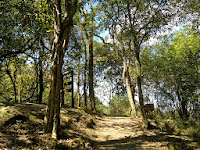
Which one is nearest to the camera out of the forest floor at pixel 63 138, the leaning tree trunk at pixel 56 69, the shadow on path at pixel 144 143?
the forest floor at pixel 63 138

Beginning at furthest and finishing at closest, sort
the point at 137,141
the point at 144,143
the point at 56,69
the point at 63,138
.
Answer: the point at 137,141
the point at 144,143
the point at 56,69
the point at 63,138

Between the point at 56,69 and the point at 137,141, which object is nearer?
the point at 56,69

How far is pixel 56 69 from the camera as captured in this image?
6.25 m

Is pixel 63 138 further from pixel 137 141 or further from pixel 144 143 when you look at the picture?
pixel 144 143

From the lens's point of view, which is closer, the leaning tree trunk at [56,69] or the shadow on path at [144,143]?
the leaning tree trunk at [56,69]

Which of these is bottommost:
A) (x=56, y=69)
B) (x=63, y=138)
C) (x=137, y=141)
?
(x=137, y=141)

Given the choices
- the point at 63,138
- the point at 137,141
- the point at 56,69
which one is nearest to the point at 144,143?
the point at 137,141

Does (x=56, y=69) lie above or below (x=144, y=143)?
above

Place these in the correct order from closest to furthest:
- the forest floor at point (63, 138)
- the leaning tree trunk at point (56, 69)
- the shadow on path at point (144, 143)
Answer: the forest floor at point (63, 138) < the leaning tree trunk at point (56, 69) < the shadow on path at point (144, 143)

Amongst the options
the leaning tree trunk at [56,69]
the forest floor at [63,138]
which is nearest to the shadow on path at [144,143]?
the forest floor at [63,138]

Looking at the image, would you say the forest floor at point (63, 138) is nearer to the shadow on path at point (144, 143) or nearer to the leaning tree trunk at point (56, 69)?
the shadow on path at point (144, 143)

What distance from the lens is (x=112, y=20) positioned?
13.1 meters

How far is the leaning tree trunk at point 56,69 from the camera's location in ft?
19.2

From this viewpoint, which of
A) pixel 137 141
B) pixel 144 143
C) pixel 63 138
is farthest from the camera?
pixel 137 141
